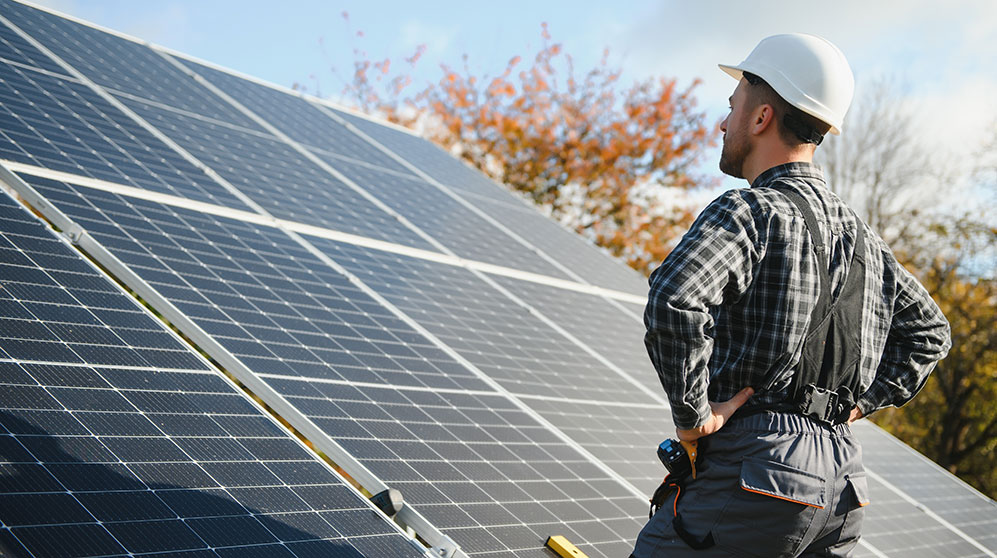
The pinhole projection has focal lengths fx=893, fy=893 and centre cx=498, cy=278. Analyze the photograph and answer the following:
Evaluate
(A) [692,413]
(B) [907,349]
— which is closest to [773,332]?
(A) [692,413]

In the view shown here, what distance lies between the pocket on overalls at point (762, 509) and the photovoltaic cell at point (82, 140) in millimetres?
4510

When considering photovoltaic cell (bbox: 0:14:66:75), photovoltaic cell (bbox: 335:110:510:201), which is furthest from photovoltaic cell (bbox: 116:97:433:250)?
photovoltaic cell (bbox: 335:110:510:201)

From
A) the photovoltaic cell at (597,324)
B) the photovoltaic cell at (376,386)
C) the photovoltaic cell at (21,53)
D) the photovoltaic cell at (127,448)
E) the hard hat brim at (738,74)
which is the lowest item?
the photovoltaic cell at (127,448)

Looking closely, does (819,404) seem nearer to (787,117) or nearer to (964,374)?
(787,117)

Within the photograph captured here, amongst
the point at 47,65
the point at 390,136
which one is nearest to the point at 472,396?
the point at 47,65

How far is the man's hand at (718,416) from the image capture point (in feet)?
10.6

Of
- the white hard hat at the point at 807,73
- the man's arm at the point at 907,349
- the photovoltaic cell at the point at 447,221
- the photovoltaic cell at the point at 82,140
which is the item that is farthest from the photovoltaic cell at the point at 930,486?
the photovoltaic cell at the point at 82,140

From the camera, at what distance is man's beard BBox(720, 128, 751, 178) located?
11.9 ft

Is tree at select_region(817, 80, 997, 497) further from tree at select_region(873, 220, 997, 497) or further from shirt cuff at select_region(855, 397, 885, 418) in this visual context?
shirt cuff at select_region(855, 397, 885, 418)

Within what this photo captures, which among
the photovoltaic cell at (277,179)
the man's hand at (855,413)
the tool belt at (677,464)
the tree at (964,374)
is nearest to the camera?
the tool belt at (677,464)

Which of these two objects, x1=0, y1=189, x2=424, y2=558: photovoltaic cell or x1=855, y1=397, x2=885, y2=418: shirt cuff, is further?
x1=855, y1=397, x2=885, y2=418: shirt cuff

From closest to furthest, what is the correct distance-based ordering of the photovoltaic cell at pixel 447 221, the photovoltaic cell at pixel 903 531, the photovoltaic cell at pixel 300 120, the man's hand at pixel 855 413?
the man's hand at pixel 855 413 < the photovoltaic cell at pixel 903 531 < the photovoltaic cell at pixel 447 221 < the photovoltaic cell at pixel 300 120

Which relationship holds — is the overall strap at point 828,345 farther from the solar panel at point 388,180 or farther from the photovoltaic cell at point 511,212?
the photovoltaic cell at point 511,212

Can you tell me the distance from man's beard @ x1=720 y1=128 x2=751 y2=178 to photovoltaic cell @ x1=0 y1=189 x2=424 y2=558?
6.88 feet
